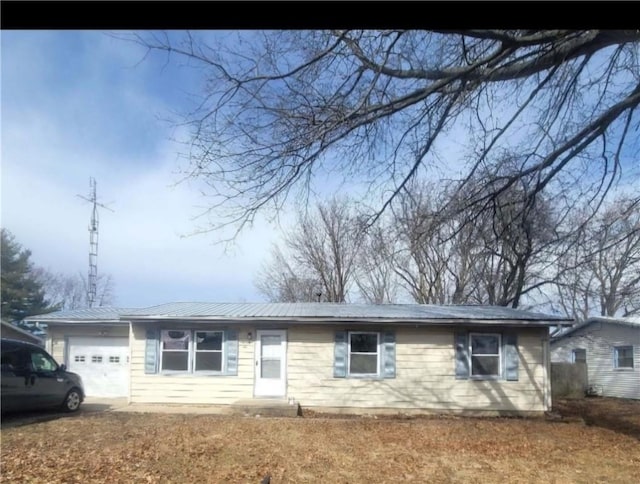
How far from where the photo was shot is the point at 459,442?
30.4 ft

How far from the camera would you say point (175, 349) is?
13.6 metres

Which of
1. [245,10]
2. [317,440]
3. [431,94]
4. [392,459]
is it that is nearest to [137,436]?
[317,440]

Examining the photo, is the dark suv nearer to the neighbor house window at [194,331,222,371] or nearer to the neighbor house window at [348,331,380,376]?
the neighbor house window at [194,331,222,371]

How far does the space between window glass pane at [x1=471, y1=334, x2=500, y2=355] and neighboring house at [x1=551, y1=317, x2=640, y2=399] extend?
8.63 metres

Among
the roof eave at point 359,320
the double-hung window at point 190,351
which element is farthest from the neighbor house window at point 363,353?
the double-hung window at point 190,351

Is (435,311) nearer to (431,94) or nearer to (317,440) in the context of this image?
(317,440)

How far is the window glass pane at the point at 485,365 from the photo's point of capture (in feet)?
44.2

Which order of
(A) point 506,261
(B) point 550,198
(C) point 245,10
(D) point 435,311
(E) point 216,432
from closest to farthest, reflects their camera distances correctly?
1. (C) point 245,10
2. (B) point 550,198
3. (A) point 506,261
4. (E) point 216,432
5. (D) point 435,311

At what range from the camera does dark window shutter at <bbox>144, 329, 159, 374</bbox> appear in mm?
13500

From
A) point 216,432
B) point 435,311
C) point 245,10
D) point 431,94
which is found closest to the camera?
point 245,10

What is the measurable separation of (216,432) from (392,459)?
11.2ft

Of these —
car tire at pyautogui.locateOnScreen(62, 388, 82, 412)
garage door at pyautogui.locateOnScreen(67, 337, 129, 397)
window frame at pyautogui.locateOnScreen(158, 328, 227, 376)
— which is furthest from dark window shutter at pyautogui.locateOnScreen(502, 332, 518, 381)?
car tire at pyautogui.locateOnScreen(62, 388, 82, 412)

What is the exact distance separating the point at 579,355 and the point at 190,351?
58.5 feet

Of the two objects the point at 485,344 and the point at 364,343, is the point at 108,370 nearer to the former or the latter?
the point at 364,343
